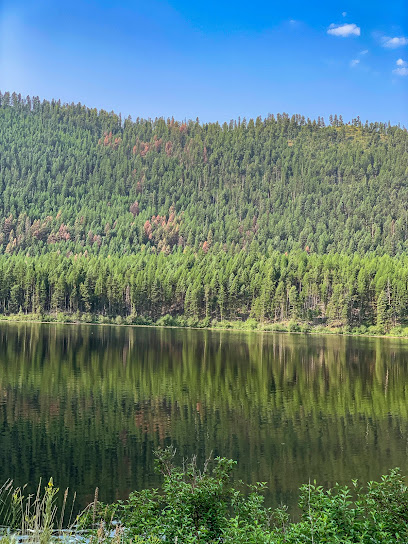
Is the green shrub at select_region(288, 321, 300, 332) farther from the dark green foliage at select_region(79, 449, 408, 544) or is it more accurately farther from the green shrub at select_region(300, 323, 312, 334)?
the dark green foliage at select_region(79, 449, 408, 544)

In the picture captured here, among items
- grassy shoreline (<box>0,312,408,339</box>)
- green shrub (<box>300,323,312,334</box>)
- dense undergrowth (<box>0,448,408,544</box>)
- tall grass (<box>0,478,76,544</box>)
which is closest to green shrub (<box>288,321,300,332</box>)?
grassy shoreline (<box>0,312,408,339</box>)

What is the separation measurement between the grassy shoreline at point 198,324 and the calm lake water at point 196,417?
64.5m

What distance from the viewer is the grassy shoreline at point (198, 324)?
131 metres

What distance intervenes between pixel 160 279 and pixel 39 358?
86.1 m

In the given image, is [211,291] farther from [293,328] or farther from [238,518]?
[238,518]

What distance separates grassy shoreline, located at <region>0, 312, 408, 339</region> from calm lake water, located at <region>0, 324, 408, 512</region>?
6453cm

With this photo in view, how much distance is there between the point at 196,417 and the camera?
3556 centimetres

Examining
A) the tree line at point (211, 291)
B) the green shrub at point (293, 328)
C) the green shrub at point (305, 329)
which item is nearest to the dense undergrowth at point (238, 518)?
the green shrub at point (293, 328)

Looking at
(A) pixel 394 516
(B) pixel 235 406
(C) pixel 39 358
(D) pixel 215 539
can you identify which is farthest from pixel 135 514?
(C) pixel 39 358

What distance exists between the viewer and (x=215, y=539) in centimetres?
1300

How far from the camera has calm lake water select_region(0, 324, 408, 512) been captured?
25.1 meters

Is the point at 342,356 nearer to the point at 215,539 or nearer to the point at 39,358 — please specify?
the point at 39,358

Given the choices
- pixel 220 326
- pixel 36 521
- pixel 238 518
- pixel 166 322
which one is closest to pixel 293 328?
pixel 220 326

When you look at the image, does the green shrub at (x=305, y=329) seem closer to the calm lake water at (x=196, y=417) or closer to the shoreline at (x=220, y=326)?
the shoreline at (x=220, y=326)
